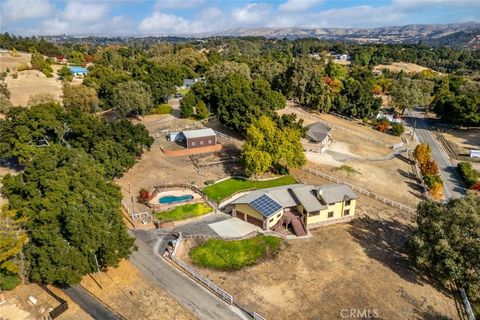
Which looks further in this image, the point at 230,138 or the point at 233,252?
the point at 230,138

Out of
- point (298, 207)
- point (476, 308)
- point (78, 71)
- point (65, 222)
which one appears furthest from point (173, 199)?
point (78, 71)

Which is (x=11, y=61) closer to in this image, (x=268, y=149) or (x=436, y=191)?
(x=268, y=149)

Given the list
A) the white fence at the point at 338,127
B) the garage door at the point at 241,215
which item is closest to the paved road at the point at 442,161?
the white fence at the point at 338,127

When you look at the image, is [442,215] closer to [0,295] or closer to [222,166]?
[222,166]

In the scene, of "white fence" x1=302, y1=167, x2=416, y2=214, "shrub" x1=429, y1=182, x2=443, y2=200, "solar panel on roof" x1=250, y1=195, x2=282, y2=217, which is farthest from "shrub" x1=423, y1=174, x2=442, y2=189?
"solar panel on roof" x1=250, y1=195, x2=282, y2=217

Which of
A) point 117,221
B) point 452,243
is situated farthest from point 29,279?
point 452,243

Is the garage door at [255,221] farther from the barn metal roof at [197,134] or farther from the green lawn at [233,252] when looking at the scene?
the barn metal roof at [197,134]
